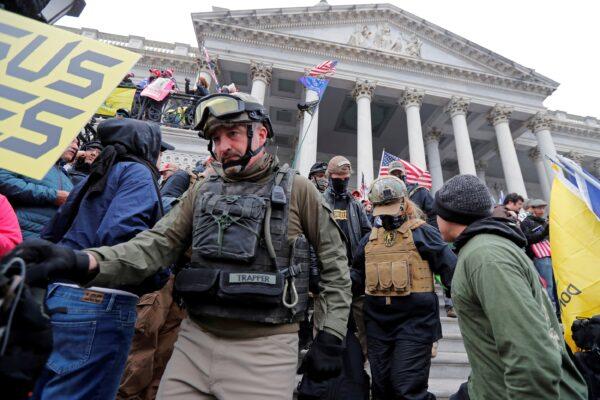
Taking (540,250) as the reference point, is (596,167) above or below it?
above

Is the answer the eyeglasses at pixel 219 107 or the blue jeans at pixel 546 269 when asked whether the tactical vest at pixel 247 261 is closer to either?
the eyeglasses at pixel 219 107

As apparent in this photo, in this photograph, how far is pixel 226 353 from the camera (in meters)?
1.69

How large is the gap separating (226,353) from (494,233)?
1.57 meters

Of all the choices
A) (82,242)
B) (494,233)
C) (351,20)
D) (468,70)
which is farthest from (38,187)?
(468,70)

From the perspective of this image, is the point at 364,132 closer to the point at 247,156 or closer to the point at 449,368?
the point at 449,368

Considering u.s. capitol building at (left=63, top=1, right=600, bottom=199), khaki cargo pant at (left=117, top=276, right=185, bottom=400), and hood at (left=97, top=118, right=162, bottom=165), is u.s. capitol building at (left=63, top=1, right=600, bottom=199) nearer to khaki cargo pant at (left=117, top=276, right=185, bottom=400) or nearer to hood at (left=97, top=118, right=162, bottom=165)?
khaki cargo pant at (left=117, top=276, right=185, bottom=400)

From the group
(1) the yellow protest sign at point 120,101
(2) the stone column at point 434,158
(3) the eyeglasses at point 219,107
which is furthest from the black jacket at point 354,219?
(2) the stone column at point 434,158

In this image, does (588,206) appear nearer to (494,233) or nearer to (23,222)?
(494,233)

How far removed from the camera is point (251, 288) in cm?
167

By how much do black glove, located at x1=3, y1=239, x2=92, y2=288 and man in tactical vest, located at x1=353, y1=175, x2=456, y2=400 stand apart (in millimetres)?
2556

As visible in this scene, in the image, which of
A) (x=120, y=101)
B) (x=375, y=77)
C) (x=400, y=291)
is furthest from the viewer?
(x=375, y=77)

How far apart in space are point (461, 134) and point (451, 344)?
58.5ft

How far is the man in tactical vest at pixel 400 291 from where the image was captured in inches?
113

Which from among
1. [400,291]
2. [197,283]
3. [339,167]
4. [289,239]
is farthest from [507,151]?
[197,283]
